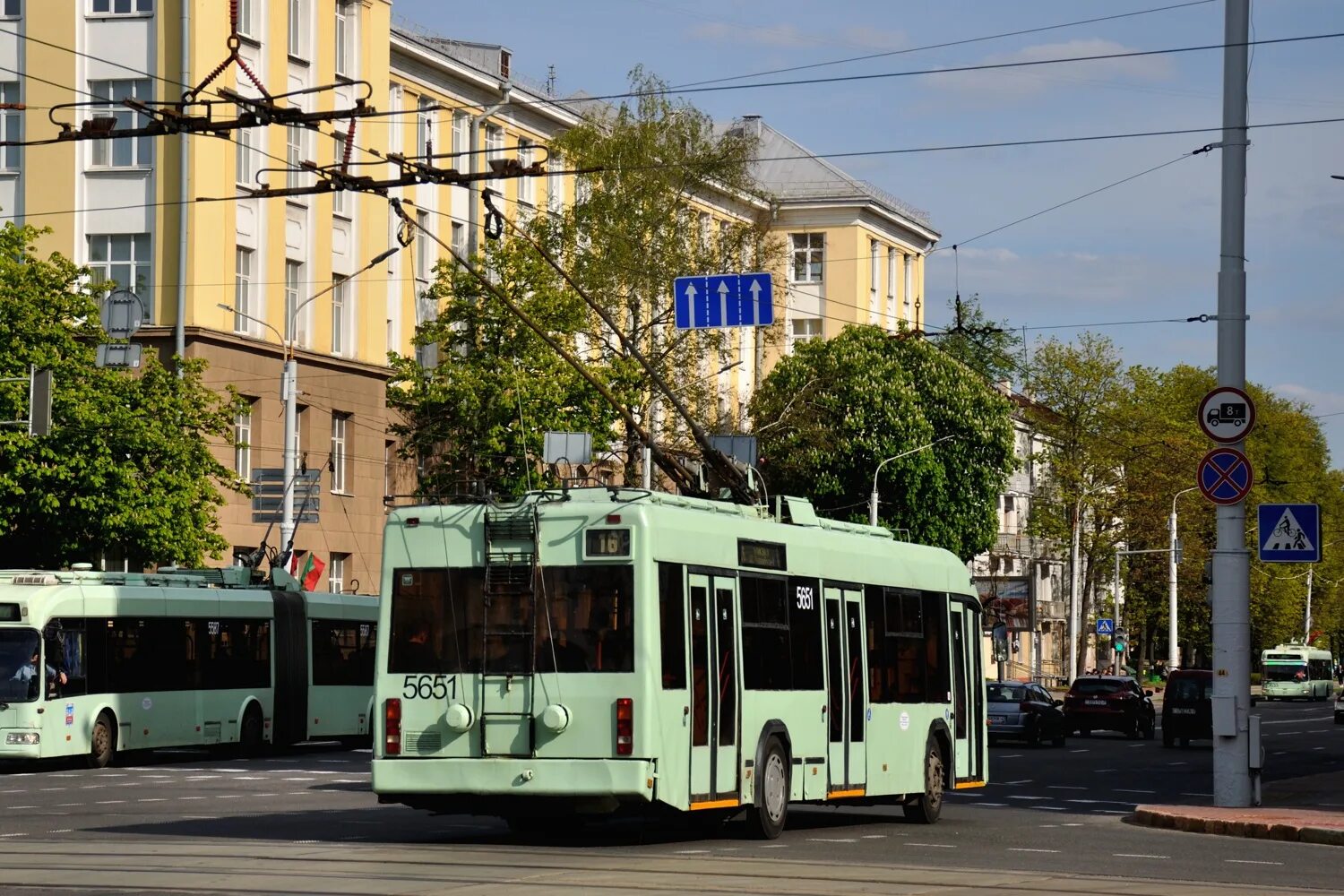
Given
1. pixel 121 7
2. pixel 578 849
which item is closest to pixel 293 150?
pixel 121 7

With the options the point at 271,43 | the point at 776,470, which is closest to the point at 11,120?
the point at 271,43

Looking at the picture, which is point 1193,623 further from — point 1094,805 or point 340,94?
point 1094,805

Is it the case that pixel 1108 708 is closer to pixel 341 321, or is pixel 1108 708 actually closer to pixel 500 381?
pixel 500 381

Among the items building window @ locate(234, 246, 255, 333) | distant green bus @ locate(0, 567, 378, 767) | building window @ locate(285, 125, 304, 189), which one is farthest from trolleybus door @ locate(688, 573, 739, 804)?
building window @ locate(234, 246, 255, 333)

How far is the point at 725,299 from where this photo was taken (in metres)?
29.2

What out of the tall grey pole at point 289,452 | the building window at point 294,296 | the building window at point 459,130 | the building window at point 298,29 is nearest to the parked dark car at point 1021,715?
the tall grey pole at point 289,452

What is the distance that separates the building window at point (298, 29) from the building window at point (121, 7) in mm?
4037

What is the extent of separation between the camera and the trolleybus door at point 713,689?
1752cm

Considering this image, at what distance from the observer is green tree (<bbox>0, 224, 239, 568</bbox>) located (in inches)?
1615

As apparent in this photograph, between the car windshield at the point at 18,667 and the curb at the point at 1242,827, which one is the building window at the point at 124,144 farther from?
the curb at the point at 1242,827

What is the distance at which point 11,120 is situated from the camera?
50.7 m

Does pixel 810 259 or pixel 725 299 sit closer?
pixel 725 299

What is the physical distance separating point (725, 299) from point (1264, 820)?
1081cm

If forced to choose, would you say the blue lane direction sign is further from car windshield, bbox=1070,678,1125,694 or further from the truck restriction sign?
car windshield, bbox=1070,678,1125,694
